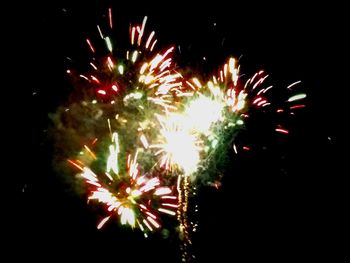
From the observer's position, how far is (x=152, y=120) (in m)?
6.33

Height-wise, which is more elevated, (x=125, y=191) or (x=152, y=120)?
(x=152, y=120)

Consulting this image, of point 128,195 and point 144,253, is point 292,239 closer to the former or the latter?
point 144,253

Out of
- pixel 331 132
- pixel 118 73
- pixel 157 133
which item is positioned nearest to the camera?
pixel 118 73

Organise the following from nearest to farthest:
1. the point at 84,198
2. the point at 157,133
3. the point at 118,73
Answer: the point at 118,73, the point at 157,133, the point at 84,198

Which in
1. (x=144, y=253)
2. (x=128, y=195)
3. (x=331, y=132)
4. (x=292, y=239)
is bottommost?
(x=128, y=195)

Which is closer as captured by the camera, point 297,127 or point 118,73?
point 118,73

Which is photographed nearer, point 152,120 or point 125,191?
point 125,191

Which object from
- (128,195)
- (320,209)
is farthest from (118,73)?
(320,209)

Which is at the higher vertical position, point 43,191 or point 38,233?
point 43,191

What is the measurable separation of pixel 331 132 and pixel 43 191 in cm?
610

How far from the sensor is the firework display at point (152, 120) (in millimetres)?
5207

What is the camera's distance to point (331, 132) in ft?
24.1

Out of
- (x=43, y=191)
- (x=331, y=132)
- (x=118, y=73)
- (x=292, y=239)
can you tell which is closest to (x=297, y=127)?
(x=331, y=132)

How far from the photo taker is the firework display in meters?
5.21
